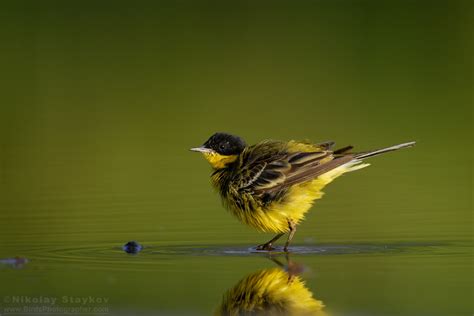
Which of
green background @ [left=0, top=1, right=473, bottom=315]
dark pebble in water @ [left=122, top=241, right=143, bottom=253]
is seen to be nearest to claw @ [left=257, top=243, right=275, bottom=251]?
green background @ [left=0, top=1, right=473, bottom=315]

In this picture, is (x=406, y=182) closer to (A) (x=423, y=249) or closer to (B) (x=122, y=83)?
(A) (x=423, y=249)

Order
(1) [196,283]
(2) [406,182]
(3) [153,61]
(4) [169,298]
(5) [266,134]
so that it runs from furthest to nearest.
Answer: (3) [153,61]
(5) [266,134]
(2) [406,182]
(1) [196,283]
(4) [169,298]

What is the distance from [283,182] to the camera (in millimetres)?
11398

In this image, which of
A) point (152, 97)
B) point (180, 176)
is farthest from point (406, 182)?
point (152, 97)

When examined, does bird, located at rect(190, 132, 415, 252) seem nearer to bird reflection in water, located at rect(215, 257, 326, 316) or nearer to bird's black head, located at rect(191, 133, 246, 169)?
bird's black head, located at rect(191, 133, 246, 169)

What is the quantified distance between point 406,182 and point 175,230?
382 centimetres

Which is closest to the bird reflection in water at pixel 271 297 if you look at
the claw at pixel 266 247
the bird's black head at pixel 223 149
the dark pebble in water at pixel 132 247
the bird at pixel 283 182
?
the claw at pixel 266 247

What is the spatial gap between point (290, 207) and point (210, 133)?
313 inches

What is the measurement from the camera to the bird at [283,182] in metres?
11.4

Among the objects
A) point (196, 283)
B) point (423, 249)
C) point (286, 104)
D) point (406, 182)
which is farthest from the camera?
point (286, 104)

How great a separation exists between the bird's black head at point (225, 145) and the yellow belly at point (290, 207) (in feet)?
2.62

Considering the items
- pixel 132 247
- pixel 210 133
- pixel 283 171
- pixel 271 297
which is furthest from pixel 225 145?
pixel 210 133

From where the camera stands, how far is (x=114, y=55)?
104 ft

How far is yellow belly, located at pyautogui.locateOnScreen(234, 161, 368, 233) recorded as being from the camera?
37.6 feet
